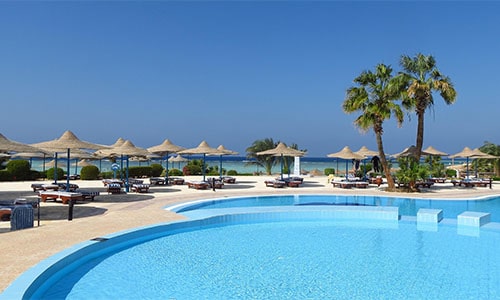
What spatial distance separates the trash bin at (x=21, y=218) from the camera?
8.34m

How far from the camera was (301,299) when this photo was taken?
217 inches

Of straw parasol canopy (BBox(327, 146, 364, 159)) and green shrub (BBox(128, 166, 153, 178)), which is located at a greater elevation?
straw parasol canopy (BBox(327, 146, 364, 159))

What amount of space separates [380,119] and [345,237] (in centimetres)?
981

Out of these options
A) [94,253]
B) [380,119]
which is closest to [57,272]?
[94,253]

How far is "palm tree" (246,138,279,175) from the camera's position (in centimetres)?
3600

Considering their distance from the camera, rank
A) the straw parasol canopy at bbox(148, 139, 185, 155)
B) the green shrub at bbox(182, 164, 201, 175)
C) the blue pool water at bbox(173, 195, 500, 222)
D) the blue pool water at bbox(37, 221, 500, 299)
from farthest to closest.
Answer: the green shrub at bbox(182, 164, 201, 175) < the straw parasol canopy at bbox(148, 139, 185, 155) < the blue pool water at bbox(173, 195, 500, 222) < the blue pool water at bbox(37, 221, 500, 299)

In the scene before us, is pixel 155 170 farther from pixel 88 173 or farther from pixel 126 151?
pixel 126 151

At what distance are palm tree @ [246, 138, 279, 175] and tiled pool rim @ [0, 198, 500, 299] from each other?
22.9m

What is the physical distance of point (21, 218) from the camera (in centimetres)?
842

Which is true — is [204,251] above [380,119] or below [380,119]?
below

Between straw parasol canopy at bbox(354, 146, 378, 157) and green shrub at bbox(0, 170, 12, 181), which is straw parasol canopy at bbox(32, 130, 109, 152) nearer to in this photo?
green shrub at bbox(0, 170, 12, 181)

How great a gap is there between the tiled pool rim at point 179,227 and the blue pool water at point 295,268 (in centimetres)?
21

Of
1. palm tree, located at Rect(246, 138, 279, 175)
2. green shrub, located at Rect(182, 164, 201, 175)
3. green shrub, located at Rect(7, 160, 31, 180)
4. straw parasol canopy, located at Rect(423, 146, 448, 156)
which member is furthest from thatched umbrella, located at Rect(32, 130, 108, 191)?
palm tree, located at Rect(246, 138, 279, 175)

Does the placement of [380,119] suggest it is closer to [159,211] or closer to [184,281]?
[159,211]
